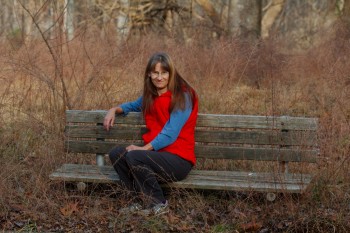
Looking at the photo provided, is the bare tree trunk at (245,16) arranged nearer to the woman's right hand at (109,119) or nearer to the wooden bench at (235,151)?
the wooden bench at (235,151)

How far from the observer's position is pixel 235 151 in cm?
548

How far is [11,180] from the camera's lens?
5629 mm

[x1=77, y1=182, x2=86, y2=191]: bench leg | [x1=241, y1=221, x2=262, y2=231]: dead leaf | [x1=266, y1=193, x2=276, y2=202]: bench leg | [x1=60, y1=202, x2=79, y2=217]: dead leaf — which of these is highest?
[x1=77, y1=182, x2=86, y2=191]: bench leg

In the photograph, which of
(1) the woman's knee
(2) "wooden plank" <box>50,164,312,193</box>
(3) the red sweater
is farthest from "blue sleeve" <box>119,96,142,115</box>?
(1) the woman's knee

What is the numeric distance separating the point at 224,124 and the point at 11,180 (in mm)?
2036

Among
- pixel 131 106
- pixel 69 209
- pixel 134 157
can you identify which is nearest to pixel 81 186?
pixel 69 209

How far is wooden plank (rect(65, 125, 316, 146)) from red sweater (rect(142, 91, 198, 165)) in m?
0.29

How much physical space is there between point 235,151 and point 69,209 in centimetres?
157

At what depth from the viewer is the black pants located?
16.1 ft

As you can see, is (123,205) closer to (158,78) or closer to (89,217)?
(89,217)

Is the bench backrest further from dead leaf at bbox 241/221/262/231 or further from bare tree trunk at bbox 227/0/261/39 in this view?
bare tree trunk at bbox 227/0/261/39

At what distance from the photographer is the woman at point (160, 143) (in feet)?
16.1

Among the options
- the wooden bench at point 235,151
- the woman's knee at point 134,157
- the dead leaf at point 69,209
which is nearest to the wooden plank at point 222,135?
the wooden bench at point 235,151

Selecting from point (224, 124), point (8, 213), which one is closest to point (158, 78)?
point (224, 124)
